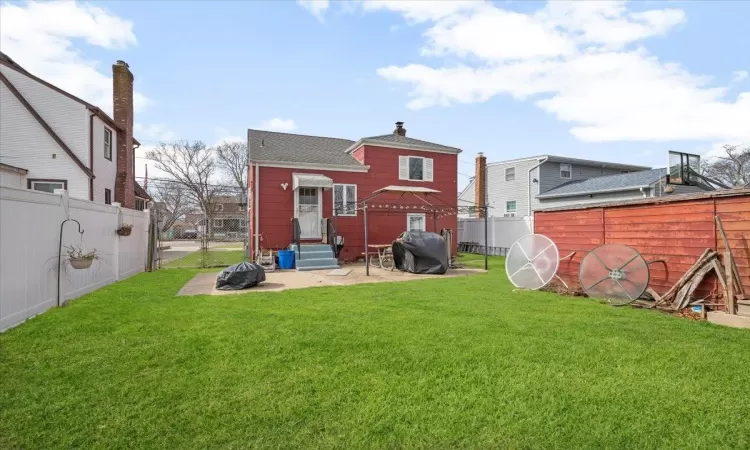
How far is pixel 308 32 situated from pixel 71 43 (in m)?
5.69

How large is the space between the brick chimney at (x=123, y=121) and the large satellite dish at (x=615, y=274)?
55.3 ft

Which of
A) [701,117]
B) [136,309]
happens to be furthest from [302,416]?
[701,117]

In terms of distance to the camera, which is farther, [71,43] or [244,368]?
[71,43]

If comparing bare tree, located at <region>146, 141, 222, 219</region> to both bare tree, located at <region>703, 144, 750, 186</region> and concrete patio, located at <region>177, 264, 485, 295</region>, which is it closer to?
concrete patio, located at <region>177, 264, 485, 295</region>

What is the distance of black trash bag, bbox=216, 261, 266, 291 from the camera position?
831 cm

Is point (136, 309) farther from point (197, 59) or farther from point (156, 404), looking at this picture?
point (197, 59)

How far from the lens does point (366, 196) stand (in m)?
15.6

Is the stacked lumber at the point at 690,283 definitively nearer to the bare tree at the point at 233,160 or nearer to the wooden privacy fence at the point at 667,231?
the wooden privacy fence at the point at 667,231

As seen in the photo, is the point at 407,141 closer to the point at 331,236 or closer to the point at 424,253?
the point at 331,236

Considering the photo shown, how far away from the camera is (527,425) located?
248 cm

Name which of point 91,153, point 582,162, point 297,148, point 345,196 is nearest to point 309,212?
point 345,196

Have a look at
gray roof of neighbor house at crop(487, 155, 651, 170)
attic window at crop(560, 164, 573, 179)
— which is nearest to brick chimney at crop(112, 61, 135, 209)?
gray roof of neighbor house at crop(487, 155, 651, 170)

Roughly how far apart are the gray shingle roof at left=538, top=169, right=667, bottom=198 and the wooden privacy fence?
1159 cm

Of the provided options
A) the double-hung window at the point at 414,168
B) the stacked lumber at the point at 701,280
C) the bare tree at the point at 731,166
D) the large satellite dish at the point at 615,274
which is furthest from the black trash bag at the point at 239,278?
the bare tree at the point at 731,166
